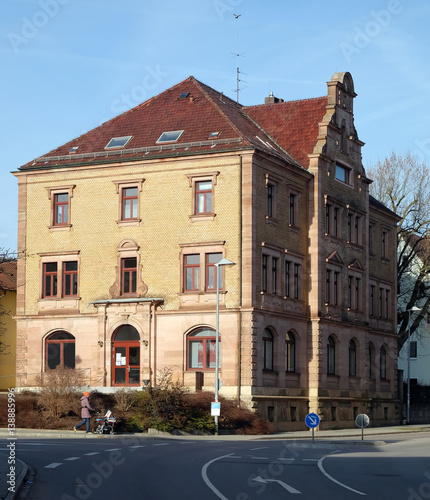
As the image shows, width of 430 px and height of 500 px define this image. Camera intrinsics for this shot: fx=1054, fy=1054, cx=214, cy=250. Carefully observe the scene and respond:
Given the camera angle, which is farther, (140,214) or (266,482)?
(140,214)

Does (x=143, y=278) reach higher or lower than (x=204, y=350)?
higher

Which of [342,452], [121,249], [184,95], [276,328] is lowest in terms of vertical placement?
[342,452]

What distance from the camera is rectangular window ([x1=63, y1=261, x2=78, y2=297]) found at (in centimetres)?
5447

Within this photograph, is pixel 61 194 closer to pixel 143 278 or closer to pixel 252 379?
pixel 143 278

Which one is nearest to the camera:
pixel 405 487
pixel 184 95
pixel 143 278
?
pixel 405 487

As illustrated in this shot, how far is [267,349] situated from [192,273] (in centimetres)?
527

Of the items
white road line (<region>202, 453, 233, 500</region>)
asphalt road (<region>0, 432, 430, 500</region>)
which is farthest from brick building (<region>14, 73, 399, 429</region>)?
white road line (<region>202, 453, 233, 500</region>)

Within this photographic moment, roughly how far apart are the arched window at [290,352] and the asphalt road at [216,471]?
702 inches

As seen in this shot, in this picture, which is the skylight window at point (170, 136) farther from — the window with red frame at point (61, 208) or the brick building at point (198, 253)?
the window with red frame at point (61, 208)

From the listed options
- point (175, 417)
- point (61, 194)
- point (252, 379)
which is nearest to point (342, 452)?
point (175, 417)

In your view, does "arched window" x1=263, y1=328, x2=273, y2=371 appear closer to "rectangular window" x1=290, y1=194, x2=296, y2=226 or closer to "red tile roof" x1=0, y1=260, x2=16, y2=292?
"rectangular window" x1=290, y1=194, x2=296, y2=226

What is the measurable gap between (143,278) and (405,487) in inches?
1312

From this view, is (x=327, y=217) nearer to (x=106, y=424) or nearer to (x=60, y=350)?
(x=60, y=350)

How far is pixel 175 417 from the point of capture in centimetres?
4256
